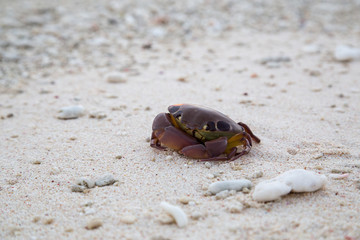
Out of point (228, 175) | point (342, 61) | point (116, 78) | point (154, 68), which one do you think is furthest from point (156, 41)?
point (228, 175)

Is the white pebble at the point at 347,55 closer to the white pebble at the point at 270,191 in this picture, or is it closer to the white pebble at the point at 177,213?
the white pebble at the point at 270,191

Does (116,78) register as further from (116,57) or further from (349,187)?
(349,187)

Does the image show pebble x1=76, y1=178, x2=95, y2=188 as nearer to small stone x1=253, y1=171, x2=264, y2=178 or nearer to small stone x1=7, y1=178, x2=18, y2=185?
small stone x1=7, y1=178, x2=18, y2=185

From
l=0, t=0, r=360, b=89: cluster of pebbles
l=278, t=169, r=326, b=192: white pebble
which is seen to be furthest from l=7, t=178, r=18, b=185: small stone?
l=0, t=0, r=360, b=89: cluster of pebbles

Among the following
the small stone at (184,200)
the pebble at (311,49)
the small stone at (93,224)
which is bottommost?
the small stone at (93,224)

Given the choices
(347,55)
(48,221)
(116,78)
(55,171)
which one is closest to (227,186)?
(48,221)

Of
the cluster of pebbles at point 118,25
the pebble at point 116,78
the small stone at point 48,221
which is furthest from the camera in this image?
the cluster of pebbles at point 118,25

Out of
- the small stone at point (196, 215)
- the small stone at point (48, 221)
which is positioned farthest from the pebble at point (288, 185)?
the small stone at point (48, 221)
